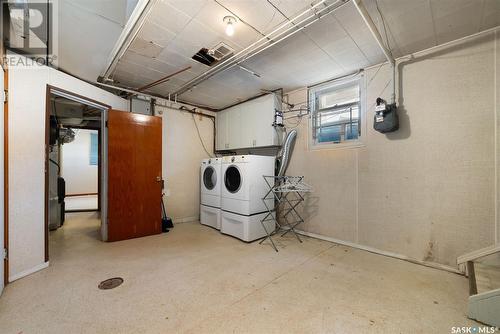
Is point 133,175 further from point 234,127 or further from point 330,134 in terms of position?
point 330,134

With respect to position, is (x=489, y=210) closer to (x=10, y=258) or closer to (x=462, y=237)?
(x=462, y=237)

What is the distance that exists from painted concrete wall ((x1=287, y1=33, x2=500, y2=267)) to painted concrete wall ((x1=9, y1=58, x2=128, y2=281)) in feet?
12.7

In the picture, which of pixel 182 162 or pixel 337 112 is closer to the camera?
pixel 337 112

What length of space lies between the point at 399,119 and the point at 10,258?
471 cm

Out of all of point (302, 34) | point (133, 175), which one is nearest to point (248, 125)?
point (302, 34)

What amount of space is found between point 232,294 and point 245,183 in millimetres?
1707

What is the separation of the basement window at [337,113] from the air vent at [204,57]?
5.89 feet

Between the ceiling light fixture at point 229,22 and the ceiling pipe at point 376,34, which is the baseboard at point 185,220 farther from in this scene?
the ceiling pipe at point 376,34

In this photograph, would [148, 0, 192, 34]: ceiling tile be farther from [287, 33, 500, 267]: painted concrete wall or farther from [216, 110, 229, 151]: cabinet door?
[216, 110, 229, 151]: cabinet door

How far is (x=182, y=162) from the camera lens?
4.63 metres

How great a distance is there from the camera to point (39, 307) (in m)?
1.69

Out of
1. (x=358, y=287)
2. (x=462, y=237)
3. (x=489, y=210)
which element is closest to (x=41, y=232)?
(x=358, y=287)

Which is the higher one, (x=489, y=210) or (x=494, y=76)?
(x=494, y=76)

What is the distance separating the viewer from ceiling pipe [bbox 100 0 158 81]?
6.10 feet
